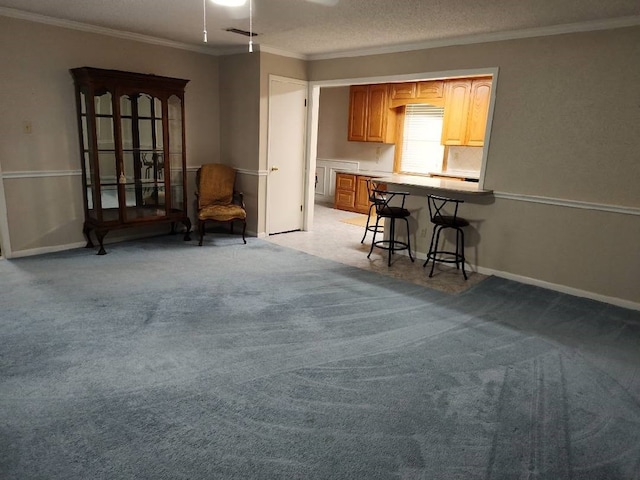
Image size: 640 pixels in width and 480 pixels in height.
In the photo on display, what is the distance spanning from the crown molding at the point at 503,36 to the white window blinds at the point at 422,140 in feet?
8.02

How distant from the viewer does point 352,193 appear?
7.89m

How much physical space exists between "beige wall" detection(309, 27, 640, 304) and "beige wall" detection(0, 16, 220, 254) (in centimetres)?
360

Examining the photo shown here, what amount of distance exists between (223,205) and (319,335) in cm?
291

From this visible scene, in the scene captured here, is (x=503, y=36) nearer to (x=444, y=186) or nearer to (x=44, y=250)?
(x=444, y=186)

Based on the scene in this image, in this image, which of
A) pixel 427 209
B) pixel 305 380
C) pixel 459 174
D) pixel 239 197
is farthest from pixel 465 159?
pixel 305 380

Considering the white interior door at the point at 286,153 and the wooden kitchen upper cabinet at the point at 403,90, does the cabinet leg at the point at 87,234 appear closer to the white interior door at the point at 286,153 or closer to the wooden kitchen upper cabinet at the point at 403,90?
the white interior door at the point at 286,153

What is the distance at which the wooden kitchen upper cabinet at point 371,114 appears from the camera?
24.3 ft

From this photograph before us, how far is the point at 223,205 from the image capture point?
17.9ft

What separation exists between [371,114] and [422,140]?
100cm

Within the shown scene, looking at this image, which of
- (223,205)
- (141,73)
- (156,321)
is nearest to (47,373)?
(156,321)

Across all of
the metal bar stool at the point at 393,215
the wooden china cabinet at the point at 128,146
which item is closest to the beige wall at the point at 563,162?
the metal bar stool at the point at 393,215

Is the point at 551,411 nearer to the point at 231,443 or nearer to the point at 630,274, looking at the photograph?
the point at 231,443

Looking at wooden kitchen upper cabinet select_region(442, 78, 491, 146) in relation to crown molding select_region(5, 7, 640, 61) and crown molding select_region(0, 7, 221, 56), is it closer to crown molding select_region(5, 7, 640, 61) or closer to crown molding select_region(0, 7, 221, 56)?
crown molding select_region(5, 7, 640, 61)

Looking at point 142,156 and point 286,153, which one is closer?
point 142,156
